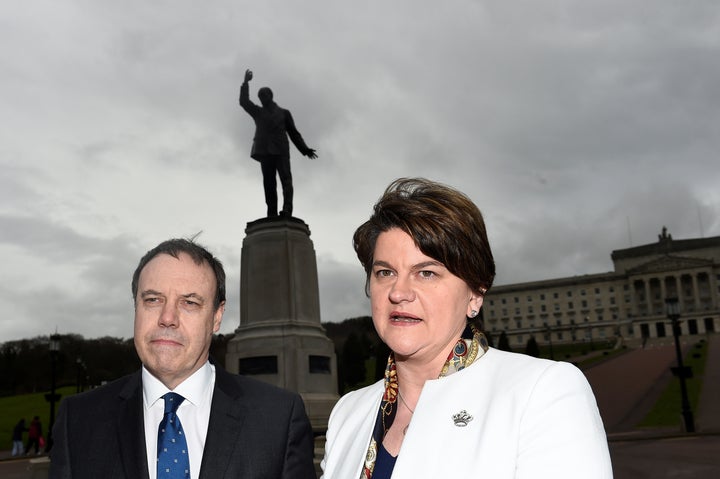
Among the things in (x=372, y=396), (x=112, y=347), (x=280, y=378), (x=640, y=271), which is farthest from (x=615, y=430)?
(x=640, y=271)

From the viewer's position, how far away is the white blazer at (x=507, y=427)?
235cm

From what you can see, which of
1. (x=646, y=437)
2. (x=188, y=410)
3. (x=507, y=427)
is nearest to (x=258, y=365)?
(x=646, y=437)

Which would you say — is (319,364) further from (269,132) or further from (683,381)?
(683,381)

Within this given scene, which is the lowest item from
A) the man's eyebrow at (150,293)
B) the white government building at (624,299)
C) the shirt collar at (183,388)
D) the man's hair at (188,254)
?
the shirt collar at (183,388)

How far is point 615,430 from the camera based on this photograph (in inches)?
956

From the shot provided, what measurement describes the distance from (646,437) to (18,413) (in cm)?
5109

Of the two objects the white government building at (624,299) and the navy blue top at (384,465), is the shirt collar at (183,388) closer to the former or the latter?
the navy blue top at (384,465)

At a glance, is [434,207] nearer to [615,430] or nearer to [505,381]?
[505,381]

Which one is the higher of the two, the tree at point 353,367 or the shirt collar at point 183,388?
the tree at point 353,367

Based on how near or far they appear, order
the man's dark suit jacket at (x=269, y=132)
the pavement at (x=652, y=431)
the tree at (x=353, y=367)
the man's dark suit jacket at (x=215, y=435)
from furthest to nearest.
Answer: the tree at (x=353, y=367) < the man's dark suit jacket at (x=269, y=132) < the pavement at (x=652, y=431) < the man's dark suit jacket at (x=215, y=435)

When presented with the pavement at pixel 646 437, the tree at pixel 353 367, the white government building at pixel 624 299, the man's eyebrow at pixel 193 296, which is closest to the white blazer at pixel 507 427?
the man's eyebrow at pixel 193 296

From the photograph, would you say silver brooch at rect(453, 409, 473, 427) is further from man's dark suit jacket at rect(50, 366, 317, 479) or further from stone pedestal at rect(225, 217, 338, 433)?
stone pedestal at rect(225, 217, 338, 433)

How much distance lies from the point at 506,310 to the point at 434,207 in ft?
503

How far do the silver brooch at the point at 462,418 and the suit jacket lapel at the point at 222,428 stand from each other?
125 cm
